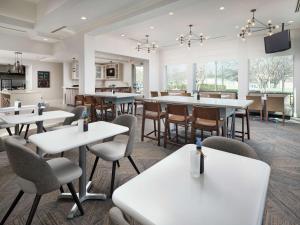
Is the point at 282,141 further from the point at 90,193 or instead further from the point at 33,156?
the point at 33,156

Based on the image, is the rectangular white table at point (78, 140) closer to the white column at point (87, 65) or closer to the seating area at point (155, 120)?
the seating area at point (155, 120)

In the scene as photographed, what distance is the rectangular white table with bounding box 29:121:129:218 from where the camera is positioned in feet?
5.49

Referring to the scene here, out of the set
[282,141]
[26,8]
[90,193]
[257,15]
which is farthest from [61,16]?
[282,141]

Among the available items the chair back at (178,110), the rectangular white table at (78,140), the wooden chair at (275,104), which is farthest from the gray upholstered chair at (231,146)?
the wooden chair at (275,104)

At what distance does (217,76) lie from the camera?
874 centimetres

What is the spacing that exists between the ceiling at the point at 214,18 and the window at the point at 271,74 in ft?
4.17

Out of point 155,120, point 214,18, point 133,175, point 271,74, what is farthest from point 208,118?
point 271,74

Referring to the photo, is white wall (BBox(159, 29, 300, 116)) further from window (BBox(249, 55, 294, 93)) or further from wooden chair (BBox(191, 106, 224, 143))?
wooden chair (BBox(191, 106, 224, 143))

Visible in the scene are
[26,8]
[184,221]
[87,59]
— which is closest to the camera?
[184,221]

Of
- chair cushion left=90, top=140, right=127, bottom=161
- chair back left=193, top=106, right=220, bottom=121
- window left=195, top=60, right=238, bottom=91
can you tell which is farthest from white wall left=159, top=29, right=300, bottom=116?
chair cushion left=90, top=140, right=127, bottom=161

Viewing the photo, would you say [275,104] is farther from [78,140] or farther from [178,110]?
[78,140]

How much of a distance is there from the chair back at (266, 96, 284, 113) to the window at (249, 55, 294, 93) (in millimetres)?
1278

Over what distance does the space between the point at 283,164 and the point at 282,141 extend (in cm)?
144

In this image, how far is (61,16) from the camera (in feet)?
15.9
